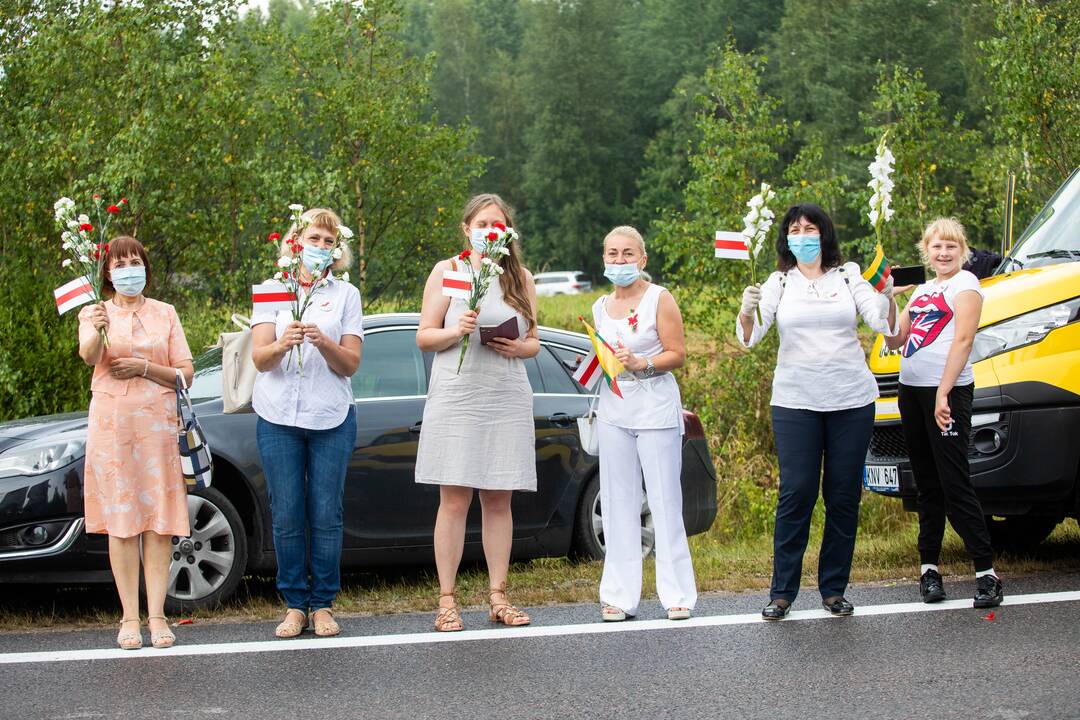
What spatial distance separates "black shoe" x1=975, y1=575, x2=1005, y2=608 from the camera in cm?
670

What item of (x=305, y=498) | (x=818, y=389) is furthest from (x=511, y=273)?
(x=818, y=389)

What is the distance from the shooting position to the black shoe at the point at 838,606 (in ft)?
21.9

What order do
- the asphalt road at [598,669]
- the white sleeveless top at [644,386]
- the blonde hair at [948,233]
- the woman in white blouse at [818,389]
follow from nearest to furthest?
the asphalt road at [598,669], the woman in white blouse at [818,389], the white sleeveless top at [644,386], the blonde hair at [948,233]

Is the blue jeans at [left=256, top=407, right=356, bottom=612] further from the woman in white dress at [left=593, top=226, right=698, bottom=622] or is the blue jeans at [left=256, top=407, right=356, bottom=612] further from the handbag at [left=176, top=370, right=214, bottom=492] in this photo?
the woman in white dress at [left=593, top=226, right=698, bottom=622]

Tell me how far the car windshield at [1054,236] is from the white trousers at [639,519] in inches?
107

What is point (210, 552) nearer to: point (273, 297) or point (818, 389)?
point (273, 297)

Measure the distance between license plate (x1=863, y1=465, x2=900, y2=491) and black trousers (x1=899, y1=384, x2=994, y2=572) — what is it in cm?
53

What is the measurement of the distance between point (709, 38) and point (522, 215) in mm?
14533

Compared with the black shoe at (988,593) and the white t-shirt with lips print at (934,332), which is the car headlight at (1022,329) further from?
the black shoe at (988,593)

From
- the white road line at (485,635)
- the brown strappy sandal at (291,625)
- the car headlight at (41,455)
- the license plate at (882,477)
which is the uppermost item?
the car headlight at (41,455)

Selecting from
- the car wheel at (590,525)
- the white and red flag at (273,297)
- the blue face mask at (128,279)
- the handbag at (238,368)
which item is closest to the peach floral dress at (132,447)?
the blue face mask at (128,279)

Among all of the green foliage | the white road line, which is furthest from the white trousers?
the green foliage

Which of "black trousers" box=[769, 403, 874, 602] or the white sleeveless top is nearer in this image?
"black trousers" box=[769, 403, 874, 602]

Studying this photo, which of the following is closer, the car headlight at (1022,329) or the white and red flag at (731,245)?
the white and red flag at (731,245)
